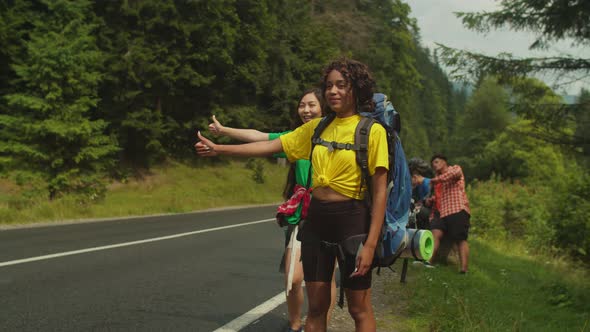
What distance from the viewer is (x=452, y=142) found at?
73312 mm

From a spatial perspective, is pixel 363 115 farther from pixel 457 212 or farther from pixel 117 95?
pixel 117 95

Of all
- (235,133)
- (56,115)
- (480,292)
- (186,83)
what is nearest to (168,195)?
(56,115)

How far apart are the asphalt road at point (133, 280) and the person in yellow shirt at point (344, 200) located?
168cm

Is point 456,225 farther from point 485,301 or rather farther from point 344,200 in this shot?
point 344,200

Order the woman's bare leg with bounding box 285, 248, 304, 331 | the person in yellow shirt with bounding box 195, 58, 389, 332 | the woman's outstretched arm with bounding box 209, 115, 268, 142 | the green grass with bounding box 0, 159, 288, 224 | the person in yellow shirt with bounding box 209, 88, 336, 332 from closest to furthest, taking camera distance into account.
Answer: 1. the person in yellow shirt with bounding box 195, 58, 389, 332
2. the woman's outstretched arm with bounding box 209, 115, 268, 142
3. the person in yellow shirt with bounding box 209, 88, 336, 332
4. the woman's bare leg with bounding box 285, 248, 304, 331
5. the green grass with bounding box 0, 159, 288, 224

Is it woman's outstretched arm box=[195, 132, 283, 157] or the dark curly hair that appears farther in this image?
woman's outstretched arm box=[195, 132, 283, 157]

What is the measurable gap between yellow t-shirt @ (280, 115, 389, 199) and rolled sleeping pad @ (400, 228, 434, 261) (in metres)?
0.38

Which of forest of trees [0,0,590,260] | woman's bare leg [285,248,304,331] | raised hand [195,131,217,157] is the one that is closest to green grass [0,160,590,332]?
woman's bare leg [285,248,304,331]

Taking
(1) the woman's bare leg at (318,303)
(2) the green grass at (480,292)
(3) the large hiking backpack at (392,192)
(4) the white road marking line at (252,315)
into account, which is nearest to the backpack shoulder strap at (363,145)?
(3) the large hiking backpack at (392,192)

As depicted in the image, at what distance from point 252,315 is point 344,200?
2445 millimetres

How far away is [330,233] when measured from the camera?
10.8 ft

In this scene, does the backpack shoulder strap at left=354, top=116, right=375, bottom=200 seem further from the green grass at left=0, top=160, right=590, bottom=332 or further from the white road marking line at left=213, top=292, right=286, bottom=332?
the white road marking line at left=213, top=292, right=286, bottom=332

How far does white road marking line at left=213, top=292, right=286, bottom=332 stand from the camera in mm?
4759

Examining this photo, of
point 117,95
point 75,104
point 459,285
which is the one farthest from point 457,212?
point 117,95
